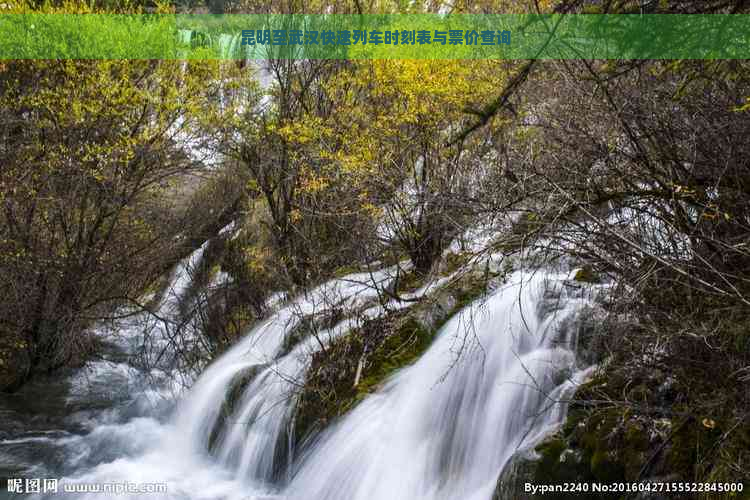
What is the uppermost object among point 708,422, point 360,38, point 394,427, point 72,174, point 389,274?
point 360,38

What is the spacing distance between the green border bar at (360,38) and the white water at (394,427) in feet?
6.34

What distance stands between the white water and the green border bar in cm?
193

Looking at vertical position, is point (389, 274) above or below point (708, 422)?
below

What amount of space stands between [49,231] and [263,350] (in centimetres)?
388

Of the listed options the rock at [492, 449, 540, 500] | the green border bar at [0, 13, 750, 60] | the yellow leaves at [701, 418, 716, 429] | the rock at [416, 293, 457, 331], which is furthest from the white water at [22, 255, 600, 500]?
the green border bar at [0, 13, 750, 60]

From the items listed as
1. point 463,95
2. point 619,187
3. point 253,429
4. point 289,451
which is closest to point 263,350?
point 253,429

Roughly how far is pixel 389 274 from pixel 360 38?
14.7 feet

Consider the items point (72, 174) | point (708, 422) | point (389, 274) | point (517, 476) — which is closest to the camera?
point (708, 422)

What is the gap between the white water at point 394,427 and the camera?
18.3 feet

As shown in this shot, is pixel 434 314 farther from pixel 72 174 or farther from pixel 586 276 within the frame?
pixel 72 174

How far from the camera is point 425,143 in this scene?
31.1 ft

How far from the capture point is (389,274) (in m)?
9.18

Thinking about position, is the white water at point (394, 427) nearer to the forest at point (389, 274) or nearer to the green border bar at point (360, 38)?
the forest at point (389, 274)

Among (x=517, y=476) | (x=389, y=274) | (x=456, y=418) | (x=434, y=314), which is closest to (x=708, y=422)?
(x=517, y=476)
